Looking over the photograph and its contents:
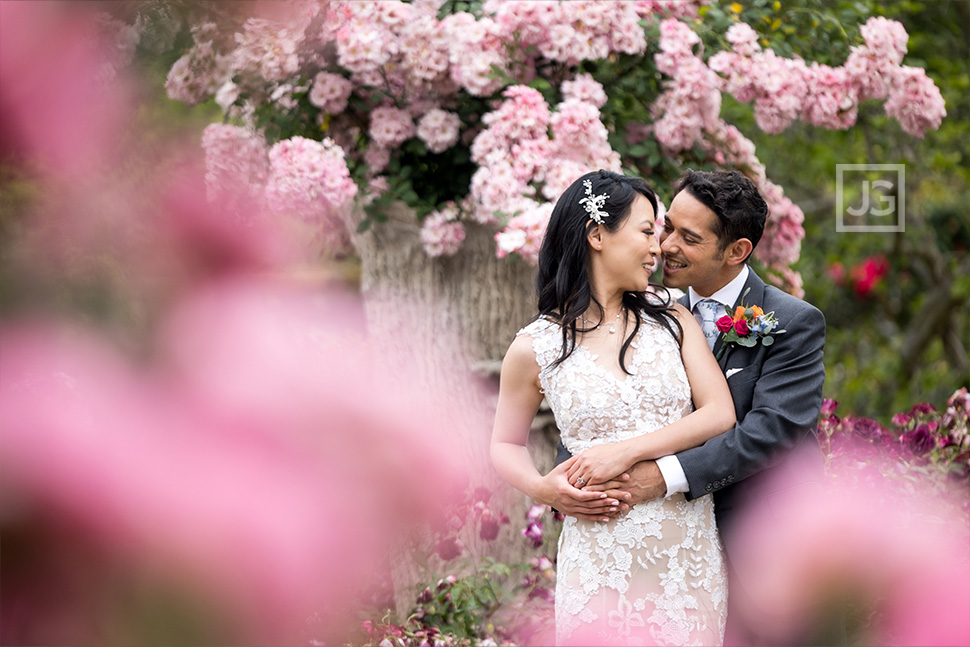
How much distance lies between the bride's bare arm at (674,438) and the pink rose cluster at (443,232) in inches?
59.0

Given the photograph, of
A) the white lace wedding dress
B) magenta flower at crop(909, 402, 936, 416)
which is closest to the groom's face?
the white lace wedding dress

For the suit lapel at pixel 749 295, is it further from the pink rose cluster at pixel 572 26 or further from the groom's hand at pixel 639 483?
the pink rose cluster at pixel 572 26

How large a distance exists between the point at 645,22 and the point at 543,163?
723 millimetres

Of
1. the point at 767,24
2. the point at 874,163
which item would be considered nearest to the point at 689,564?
the point at 767,24

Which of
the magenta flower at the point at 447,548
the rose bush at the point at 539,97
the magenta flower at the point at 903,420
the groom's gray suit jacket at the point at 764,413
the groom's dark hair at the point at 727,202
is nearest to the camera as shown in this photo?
the groom's gray suit jacket at the point at 764,413

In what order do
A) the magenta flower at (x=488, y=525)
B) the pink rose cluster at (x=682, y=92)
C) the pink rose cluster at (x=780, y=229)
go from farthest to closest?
the pink rose cluster at (x=780, y=229) < the pink rose cluster at (x=682, y=92) < the magenta flower at (x=488, y=525)

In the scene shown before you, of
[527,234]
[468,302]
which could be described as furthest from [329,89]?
[527,234]

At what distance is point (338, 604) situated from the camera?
443 millimetres

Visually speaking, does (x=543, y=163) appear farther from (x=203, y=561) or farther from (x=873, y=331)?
(x=873, y=331)

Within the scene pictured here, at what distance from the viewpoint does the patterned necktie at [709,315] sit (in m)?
2.33

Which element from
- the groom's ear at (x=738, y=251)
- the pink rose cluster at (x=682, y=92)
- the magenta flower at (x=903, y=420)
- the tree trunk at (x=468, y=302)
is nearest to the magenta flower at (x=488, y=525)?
the tree trunk at (x=468, y=302)

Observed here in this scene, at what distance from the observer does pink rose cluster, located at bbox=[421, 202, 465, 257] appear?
3416 mm

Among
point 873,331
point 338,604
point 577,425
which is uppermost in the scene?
point 338,604

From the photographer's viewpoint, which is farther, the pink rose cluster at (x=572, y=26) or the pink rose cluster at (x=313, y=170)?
the pink rose cluster at (x=572, y=26)
